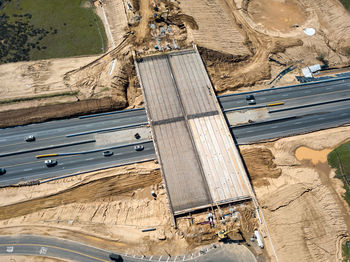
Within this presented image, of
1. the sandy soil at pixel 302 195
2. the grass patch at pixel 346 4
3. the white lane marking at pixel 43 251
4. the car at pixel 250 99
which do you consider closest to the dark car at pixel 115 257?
the white lane marking at pixel 43 251

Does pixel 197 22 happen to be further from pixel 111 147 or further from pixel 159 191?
pixel 159 191

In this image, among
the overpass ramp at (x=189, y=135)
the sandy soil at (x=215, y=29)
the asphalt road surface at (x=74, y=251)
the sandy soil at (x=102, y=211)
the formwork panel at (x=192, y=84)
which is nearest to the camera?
the asphalt road surface at (x=74, y=251)

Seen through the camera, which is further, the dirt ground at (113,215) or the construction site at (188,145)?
the construction site at (188,145)

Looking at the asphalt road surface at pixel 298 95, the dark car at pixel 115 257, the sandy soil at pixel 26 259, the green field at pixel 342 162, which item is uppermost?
the asphalt road surface at pixel 298 95

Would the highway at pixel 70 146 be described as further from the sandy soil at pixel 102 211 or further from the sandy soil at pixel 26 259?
the sandy soil at pixel 26 259

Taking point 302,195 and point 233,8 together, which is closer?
point 302,195

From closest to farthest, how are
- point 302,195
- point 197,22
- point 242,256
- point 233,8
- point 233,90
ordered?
point 242,256 < point 302,195 < point 233,90 < point 197,22 < point 233,8

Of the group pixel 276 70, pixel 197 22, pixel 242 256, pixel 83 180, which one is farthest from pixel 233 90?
pixel 83 180

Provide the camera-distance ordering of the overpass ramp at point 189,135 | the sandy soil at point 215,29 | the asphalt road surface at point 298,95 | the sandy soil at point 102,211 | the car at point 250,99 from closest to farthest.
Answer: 1. the sandy soil at point 102,211
2. the overpass ramp at point 189,135
3. the car at point 250,99
4. the asphalt road surface at point 298,95
5. the sandy soil at point 215,29
